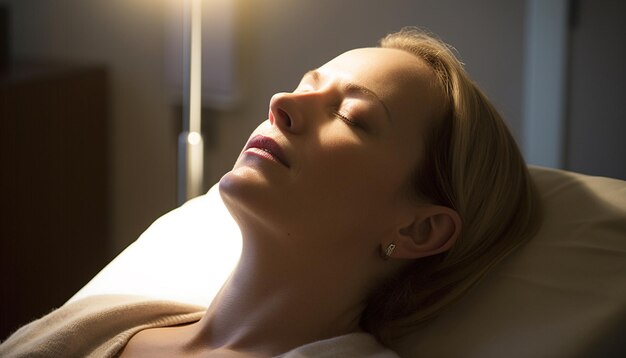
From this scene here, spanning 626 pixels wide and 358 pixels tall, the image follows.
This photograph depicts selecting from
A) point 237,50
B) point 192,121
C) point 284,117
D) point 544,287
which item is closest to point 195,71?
point 192,121

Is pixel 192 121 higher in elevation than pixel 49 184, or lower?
higher

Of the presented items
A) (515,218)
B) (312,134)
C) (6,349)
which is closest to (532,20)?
(515,218)

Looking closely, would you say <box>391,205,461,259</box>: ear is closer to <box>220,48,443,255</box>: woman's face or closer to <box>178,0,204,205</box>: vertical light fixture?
<box>220,48,443,255</box>: woman's face

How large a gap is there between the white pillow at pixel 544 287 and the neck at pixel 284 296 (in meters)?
0.12

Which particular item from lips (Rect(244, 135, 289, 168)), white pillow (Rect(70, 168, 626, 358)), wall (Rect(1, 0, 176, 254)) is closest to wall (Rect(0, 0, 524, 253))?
wall (Rect(1, 0, 176, 254))

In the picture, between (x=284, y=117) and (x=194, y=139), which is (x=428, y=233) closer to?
(x=284, y=117)

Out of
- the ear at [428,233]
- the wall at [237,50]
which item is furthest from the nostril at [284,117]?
the wall at [237,50]

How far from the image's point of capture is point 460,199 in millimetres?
1349

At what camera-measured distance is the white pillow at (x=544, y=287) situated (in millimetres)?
1291

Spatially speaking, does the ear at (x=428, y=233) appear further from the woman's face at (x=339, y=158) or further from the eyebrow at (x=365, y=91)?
the eyebrow at (x=365, y=91)

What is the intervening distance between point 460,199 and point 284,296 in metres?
0.28

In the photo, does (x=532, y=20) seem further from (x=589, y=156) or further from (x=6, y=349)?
(x=6, y=349)

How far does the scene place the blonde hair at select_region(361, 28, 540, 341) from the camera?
4.44 ft

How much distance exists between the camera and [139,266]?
1640mm
